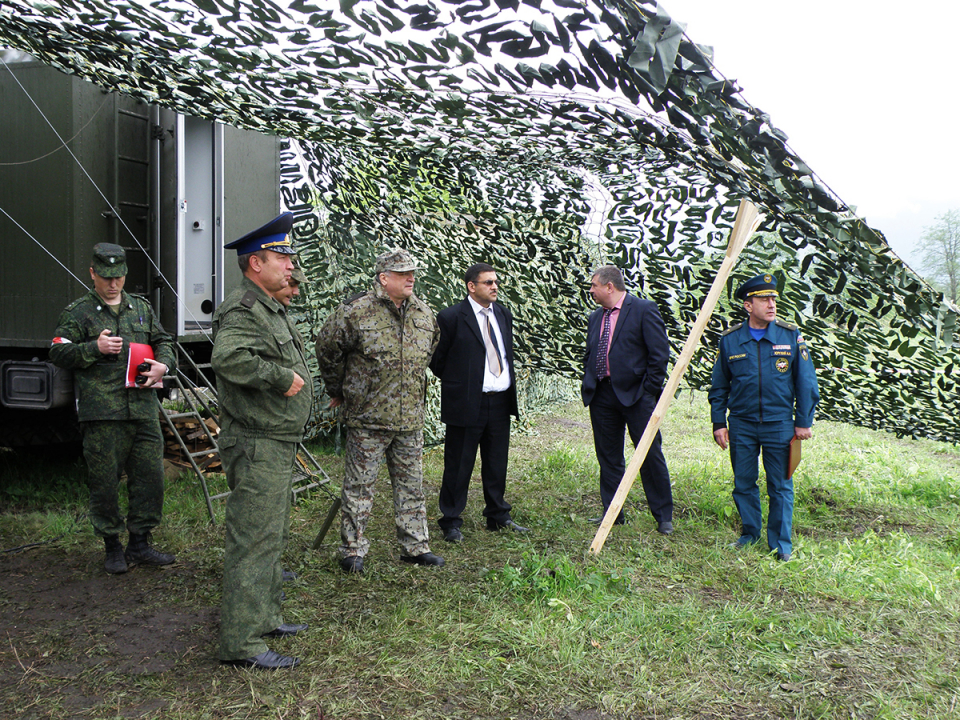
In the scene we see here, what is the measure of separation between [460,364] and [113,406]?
195 centimetres

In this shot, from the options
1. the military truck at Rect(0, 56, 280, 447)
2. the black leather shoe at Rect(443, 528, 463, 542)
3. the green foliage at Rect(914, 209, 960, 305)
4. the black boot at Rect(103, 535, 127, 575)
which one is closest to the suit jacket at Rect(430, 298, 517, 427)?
the black leather shoe at Rect(443, 528, 463, 542)

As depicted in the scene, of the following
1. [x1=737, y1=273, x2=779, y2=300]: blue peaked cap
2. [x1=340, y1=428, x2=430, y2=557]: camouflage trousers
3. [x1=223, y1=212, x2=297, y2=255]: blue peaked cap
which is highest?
[x1=223, y1=212, x2=297, y2=255]: blue peaked cap

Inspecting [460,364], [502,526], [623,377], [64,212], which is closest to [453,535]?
[502,526]

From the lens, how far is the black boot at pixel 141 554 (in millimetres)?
3945

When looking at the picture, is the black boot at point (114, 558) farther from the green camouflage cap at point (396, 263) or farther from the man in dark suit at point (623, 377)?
the man in dark suit at point (623, 377)

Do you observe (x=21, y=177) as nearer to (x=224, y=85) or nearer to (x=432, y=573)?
(x=224, y=85)

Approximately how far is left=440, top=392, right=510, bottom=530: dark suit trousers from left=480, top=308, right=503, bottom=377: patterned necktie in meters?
0.17

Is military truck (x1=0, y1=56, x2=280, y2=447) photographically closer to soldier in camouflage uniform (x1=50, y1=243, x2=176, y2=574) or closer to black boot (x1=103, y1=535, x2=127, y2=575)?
soldier in camouflage uniform (x1=50, y1=243, x2=176, y2=574)

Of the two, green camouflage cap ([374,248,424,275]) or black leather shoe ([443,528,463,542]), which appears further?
black leather shoe ([443,528,463,542])

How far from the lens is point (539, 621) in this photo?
3193 mm

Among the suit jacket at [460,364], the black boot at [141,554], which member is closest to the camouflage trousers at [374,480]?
the suit jacket at [460,364]

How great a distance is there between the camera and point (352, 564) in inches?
150

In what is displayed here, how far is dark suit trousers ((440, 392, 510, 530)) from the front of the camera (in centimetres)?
448

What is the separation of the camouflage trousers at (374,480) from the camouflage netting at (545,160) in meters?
1.81
